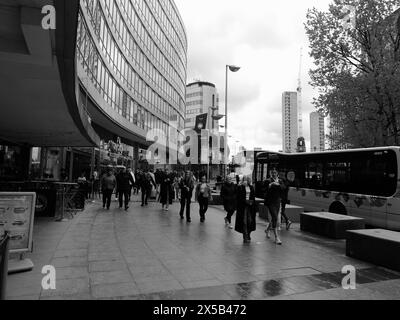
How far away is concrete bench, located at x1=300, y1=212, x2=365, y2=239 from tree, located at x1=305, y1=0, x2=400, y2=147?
9.60 m

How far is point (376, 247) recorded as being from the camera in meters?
6.72

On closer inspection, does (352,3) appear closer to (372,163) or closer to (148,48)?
(372,163)

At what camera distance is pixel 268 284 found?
519cm

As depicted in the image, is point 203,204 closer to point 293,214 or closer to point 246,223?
point 246,223

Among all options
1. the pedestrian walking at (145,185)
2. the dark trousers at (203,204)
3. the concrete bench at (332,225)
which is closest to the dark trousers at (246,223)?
the concrete bench at (332,225)

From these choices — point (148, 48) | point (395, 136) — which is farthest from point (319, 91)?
point (148, 48)

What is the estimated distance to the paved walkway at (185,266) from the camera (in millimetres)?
4746

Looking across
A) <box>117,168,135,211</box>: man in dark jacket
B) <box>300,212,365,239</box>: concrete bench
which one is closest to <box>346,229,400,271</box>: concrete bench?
<box>300,212,365,239</box>: concrete bench

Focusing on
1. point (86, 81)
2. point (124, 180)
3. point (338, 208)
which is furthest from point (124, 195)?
point (338, 208)

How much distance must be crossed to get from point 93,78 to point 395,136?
19.0 meters

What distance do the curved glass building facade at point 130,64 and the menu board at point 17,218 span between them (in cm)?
1327

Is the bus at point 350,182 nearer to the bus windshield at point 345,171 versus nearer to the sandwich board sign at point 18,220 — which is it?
the bus windshield at point 345,171

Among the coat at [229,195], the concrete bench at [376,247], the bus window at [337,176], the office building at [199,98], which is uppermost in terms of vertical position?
the office building at [199,98]

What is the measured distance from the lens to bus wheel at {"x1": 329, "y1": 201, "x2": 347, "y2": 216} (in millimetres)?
12651
